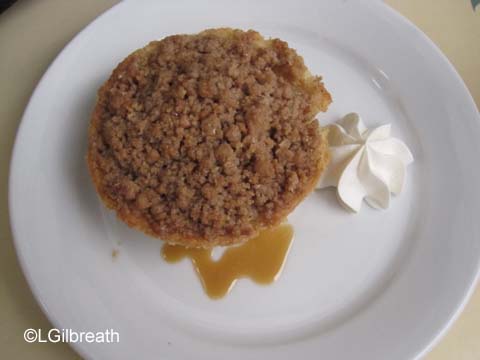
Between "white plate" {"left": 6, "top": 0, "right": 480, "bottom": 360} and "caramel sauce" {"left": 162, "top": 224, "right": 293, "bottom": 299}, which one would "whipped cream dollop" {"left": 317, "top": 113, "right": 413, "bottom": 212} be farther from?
"caramel sauce" {"left": 162, "top": 224, "right": 293, "bottom": 299}

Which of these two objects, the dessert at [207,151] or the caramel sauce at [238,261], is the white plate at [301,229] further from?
the dessert at [207,151]

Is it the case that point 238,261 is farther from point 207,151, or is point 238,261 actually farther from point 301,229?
point 207,151

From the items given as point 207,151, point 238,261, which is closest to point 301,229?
point 238,261

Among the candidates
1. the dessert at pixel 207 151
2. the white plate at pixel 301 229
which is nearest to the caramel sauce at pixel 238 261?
the white plate at pixel 301 229

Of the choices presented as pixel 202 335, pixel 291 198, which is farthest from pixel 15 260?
pixel 291 198

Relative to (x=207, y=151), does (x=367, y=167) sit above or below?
below
